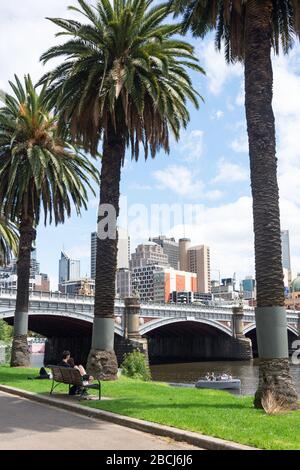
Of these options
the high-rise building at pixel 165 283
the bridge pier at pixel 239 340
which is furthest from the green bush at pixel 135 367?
the high-rise building at pixel 165 283

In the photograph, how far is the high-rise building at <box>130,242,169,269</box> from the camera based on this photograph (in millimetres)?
185375

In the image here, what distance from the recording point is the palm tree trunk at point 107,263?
Result: 21000 millimetres

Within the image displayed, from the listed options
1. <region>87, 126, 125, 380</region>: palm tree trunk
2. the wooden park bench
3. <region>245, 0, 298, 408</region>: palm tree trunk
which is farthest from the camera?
<region>87, 126, 125, 380</region>: palm tree trunk

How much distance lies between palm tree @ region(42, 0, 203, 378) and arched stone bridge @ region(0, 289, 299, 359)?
100 feet

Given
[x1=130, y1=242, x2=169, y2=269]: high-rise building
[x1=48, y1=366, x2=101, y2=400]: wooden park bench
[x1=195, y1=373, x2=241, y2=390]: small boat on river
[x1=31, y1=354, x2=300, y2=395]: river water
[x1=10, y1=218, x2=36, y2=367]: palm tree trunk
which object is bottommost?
[x1=31, y1=354, x2=300, y2=395]: river water

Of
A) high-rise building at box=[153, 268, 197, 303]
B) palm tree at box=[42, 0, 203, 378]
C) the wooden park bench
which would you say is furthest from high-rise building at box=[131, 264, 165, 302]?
the wooden park bench

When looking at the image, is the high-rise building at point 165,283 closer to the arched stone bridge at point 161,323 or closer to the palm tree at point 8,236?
the arched stone bridge at point 161,323

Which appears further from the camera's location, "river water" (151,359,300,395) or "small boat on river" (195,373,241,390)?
"river water" (151,359,300,395)

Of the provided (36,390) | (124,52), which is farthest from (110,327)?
(124,52)

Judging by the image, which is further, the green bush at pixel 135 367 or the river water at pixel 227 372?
the river water at pixel 227 372

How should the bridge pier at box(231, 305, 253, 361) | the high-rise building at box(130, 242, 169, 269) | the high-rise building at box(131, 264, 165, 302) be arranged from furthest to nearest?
1. the high-rise building at box(130, 242, 169, 269)
2. the high-rise building at box(131, 264, 165, 302)
3. the bridge pier at box(231, 305, 253, 361)

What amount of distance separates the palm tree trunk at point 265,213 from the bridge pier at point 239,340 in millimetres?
66940

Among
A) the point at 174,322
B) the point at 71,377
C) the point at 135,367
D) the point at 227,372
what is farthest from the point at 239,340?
the point at 71,377

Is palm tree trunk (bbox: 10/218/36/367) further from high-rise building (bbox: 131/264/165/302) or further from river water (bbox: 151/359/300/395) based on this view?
high-rise building (bbox: 131/264/165/302)
